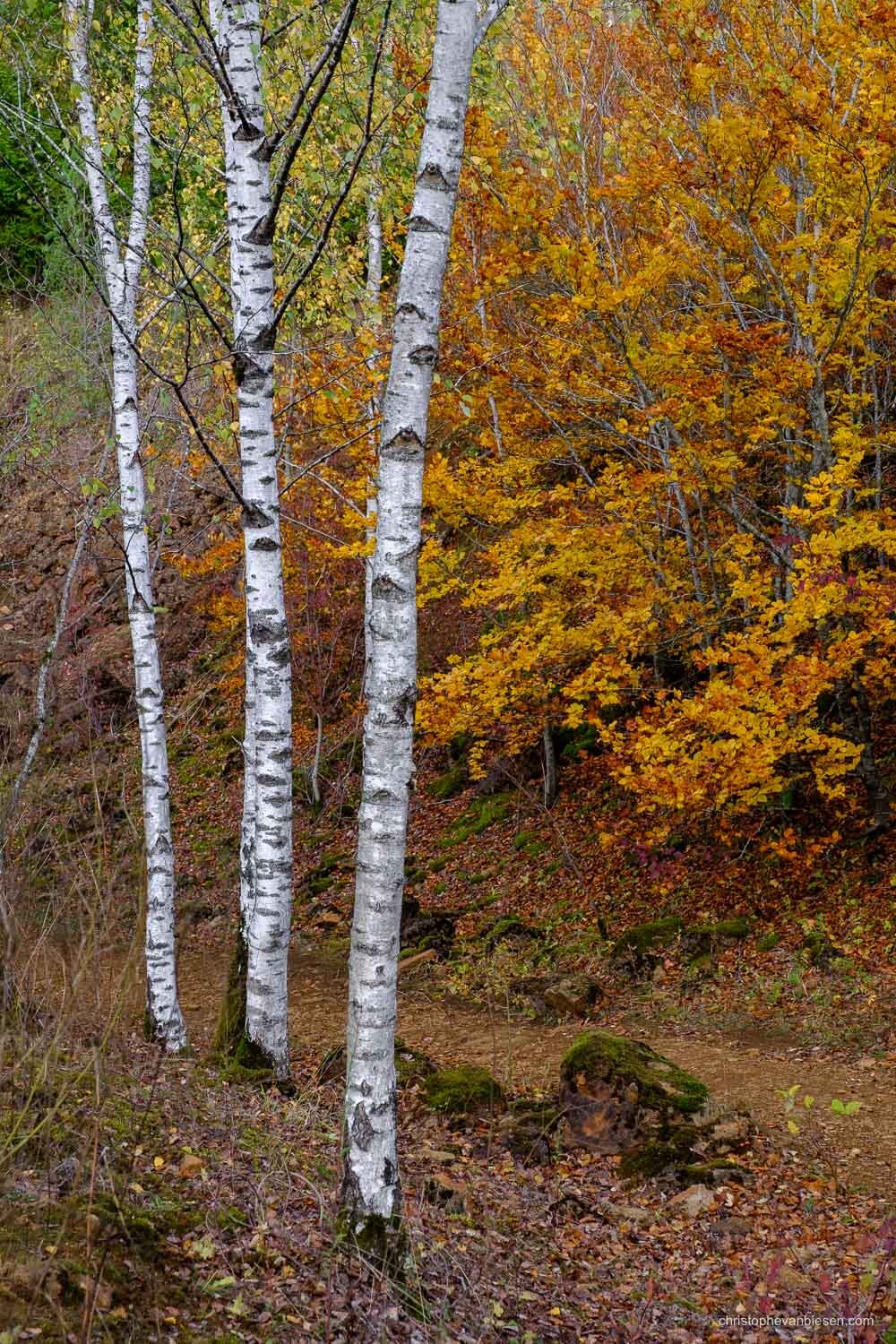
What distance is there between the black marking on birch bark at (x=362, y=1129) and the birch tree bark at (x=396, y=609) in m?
0.03

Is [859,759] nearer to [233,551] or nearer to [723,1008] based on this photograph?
[723,1008]

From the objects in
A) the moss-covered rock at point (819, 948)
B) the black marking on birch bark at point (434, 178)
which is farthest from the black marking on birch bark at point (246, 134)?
the moss-covered rock at point (819, 948)

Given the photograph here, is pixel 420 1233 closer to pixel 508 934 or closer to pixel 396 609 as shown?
pixel 396 609

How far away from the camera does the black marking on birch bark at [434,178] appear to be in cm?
360

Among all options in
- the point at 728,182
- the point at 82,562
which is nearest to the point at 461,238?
the point at 728,182

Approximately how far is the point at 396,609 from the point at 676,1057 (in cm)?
555

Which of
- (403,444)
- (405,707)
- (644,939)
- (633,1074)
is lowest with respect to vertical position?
(644,939)

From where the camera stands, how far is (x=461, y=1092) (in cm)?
635

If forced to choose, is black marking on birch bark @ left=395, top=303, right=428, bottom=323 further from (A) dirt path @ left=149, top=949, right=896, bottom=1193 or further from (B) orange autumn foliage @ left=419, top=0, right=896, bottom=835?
(A) dirt path @ left=149, top=949, right=896, bottom=1193

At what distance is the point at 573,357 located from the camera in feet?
36.0

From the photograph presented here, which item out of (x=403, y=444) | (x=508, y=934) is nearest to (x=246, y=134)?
(x=403, y=444)

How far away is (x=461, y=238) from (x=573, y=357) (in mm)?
2158

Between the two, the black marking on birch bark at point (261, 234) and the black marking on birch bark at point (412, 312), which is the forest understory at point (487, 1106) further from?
the black marking on birch bark at point (261, 234)

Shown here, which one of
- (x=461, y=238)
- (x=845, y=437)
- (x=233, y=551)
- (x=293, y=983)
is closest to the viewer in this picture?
(x=845, y=437)
